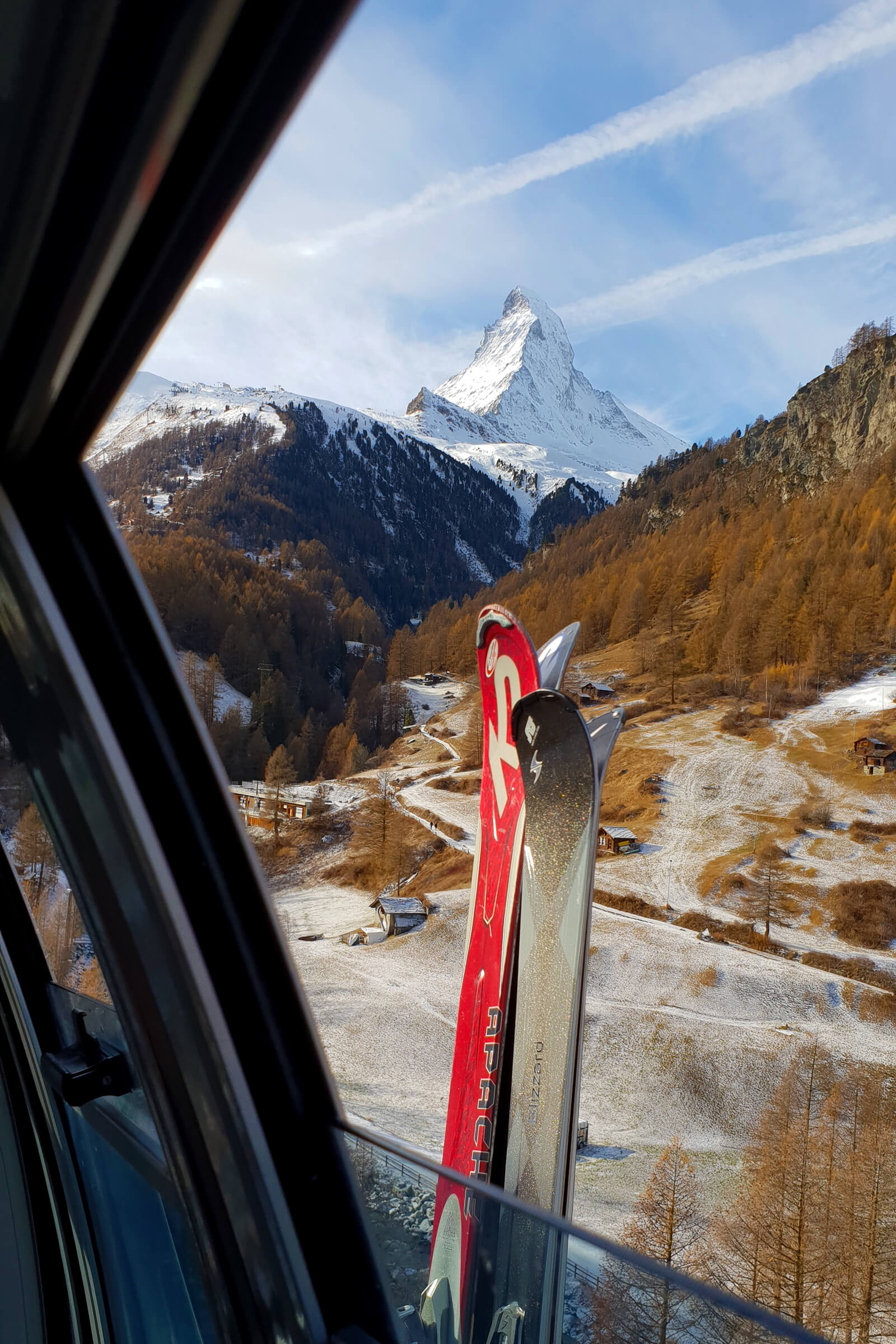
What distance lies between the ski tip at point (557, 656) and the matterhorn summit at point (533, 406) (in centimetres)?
7547

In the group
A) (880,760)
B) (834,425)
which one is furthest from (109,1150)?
(834,425)

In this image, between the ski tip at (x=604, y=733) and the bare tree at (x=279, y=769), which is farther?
the ski tip at (x=604, y=733)

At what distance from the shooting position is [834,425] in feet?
84.7

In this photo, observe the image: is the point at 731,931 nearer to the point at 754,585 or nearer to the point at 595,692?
the point at 595,692

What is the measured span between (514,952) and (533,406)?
9624 centimetres

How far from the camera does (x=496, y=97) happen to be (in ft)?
2.32

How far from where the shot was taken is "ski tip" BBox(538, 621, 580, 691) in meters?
4.21

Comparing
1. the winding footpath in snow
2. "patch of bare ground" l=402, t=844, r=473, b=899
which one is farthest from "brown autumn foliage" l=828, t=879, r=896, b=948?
the winding footpath in snow

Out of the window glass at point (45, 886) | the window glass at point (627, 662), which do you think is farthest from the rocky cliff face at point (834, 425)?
the window glass at point (45, 886)

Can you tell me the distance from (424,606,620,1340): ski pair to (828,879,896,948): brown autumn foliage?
16387 mm

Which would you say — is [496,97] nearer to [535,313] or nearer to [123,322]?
[123,322]

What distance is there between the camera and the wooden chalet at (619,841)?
19.8 meters

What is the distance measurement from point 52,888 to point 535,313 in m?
99.5

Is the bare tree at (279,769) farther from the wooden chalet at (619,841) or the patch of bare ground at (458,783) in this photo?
the wooden chalet at (619,841)
